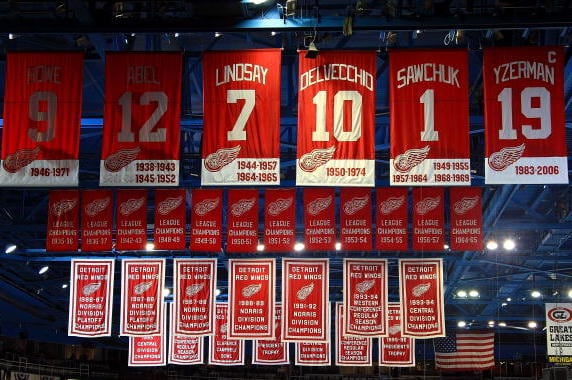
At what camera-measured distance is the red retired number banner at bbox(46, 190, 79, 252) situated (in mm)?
20828

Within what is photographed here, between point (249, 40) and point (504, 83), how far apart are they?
5.59 metres

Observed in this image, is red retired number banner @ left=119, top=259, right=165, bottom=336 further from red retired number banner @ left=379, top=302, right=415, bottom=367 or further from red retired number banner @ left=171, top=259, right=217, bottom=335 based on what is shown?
red retired number banner @ left=379, top=302, right=415, bottom=367

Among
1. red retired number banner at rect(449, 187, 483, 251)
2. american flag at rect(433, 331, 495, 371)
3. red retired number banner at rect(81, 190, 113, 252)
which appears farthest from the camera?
american flag at rect(433, 331, 495, 371)

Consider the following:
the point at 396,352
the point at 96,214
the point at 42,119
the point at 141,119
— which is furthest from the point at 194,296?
the point at 396,352

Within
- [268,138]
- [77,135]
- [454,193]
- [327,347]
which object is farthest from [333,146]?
[327,347]

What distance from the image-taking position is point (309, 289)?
2178 cm

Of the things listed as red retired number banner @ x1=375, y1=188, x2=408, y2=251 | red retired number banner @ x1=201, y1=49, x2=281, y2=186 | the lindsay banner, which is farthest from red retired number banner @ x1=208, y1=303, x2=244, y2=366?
red retired number banner @ x1=201, y1=49, x2=281, y2=186

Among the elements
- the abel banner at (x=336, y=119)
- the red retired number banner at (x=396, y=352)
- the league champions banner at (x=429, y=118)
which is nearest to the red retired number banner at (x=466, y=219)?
the league champions banner at (x=429, y=118)

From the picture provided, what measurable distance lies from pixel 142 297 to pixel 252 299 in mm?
2554

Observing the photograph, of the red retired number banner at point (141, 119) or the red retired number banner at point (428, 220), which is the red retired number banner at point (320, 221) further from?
the red retired number banner at point (141, 119)

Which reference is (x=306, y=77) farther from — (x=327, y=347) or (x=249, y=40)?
(x=327, y=347)

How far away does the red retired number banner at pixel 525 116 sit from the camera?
15.8 meters

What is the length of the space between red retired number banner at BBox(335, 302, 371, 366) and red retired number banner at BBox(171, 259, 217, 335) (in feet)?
27.3

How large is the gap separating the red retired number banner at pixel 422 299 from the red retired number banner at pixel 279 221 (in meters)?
3.15
